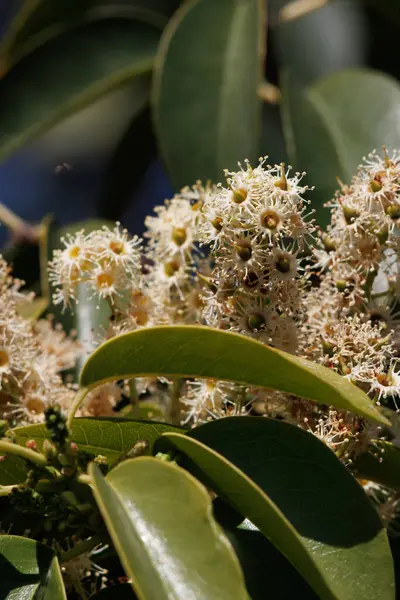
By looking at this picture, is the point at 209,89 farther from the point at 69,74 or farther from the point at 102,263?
the point at 102,263

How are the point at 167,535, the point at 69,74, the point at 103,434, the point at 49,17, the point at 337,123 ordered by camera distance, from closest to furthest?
1. the point at 167,535
2. the point at 103,434
3. the point at 337,123
4. the point at 69,74
5. the point at 49,17

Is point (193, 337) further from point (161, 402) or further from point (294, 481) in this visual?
point (161, 402)

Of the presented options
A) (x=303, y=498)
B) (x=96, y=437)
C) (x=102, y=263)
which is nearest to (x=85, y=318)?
(x=102, y=263)

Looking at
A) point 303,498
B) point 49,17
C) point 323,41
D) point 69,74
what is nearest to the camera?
point 303,498

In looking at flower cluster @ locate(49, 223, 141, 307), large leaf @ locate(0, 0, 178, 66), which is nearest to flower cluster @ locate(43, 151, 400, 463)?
flower cluster @ locate(49, 223, 141, 307)

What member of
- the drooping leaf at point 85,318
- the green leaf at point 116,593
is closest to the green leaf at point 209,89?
the drooping leaf at point 85,318

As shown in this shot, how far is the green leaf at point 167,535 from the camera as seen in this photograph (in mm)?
777

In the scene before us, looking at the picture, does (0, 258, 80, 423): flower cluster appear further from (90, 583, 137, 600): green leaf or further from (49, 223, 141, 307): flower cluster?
(90, 583, 137, 600): green leaf

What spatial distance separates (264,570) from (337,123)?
1260 mm

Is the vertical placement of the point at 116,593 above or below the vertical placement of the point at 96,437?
below

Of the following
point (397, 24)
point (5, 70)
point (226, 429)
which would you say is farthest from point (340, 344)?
point (397, 24)

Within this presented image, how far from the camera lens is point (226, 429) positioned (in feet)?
3.30

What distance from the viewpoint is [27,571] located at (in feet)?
3.24

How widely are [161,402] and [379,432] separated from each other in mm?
451
